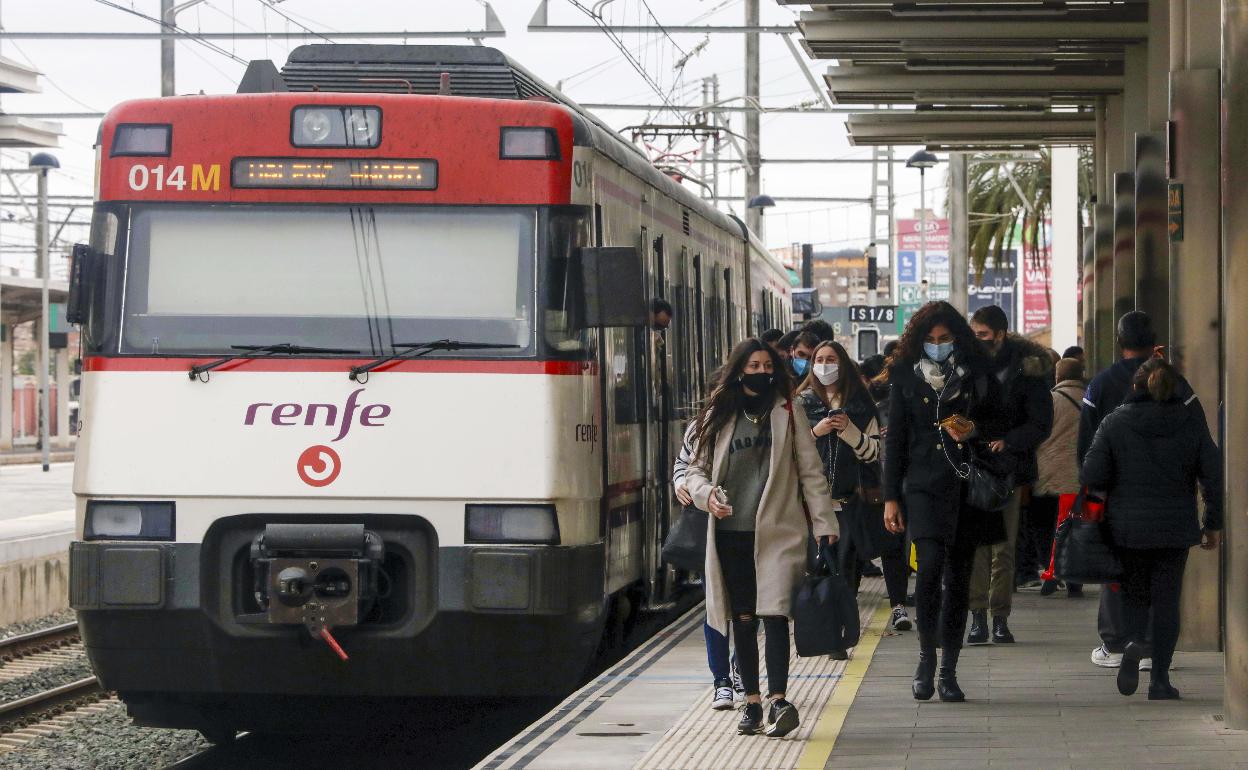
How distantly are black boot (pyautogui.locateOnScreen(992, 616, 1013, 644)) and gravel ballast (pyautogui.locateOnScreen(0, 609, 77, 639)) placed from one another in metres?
8.89

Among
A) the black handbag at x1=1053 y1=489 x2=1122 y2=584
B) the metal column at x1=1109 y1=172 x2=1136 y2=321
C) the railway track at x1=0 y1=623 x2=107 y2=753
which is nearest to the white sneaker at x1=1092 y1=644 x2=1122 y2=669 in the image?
the black handbag at x1=1053 y1=489 x2=1122 y2=584

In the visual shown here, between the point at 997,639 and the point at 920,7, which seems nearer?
the point at 997,639

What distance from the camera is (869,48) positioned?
53.9 ft

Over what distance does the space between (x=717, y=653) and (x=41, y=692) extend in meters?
6.65

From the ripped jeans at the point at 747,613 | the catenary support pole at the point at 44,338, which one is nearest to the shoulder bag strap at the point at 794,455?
the ripped jeans at the point at 747,613

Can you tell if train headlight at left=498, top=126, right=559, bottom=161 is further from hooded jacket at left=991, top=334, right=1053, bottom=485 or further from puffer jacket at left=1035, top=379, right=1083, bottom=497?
puffer jacket at left=1035, top=379, right=1083, bottom=497

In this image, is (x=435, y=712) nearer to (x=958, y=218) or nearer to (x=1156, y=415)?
(x=1156, y=415)

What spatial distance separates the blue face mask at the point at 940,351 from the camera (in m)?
8.98

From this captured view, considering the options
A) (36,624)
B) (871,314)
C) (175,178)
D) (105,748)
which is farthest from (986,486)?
(871,314)

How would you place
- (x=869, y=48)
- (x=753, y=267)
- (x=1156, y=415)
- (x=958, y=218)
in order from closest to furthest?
(x=1156, y=415) → (x=869, y=48) → (x=753, y=267) → (x=958, y=218)

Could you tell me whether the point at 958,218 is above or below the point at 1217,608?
above

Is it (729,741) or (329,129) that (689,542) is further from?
(329,129)

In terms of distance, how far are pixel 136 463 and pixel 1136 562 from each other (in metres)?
4.51

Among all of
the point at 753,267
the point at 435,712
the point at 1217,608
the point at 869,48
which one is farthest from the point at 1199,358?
the point at 753,267
